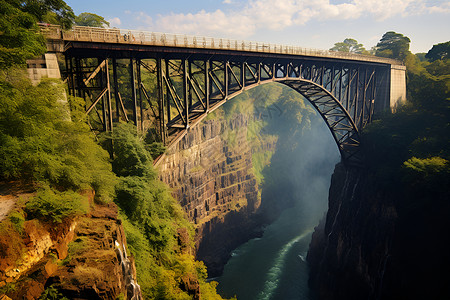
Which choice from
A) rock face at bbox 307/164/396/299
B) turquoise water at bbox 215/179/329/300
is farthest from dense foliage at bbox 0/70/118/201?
turquoise water at bbox 215/179/329/300

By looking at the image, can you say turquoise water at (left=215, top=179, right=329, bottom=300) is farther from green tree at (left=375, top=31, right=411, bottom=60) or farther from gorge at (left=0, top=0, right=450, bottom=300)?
green tree at (left=375, top=31, right=411, bottom=60)

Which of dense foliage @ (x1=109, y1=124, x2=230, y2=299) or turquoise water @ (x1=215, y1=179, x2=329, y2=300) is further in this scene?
turquoise water @ (x1=215, y1=179, x2=329, y2=300)

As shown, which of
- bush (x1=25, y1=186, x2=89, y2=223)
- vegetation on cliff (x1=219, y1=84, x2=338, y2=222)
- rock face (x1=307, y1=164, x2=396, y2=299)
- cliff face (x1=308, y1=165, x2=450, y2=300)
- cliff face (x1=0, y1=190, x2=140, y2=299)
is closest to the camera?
cliff face (x1=0, y1=190, x2=140, y2=299)

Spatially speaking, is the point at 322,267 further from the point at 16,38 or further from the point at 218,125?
the point at 16,38

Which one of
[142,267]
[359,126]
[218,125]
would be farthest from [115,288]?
[218,125]

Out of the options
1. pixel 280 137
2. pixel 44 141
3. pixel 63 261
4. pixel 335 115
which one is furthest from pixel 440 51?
pixel 63 261

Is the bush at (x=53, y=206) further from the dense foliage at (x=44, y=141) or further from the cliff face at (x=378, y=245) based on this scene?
the cliff face at (x=378, y=245)

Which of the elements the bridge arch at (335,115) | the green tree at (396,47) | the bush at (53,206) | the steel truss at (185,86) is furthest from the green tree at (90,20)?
the green tree at (396,47)
